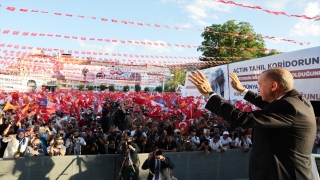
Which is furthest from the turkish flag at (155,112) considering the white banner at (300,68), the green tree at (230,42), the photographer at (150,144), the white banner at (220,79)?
the green tree at (230,42)

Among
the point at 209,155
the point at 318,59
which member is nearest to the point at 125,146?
the point at 209,155

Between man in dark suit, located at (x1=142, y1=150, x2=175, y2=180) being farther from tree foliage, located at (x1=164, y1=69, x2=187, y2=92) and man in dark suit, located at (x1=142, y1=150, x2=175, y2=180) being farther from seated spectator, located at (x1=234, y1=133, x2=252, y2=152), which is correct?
tree foliage, located at (x1=164, y1=69, x2=187, y2=92)

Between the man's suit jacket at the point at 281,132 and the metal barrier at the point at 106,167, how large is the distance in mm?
5180

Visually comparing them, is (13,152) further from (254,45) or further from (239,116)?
(254,45)

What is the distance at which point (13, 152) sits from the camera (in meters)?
6.17

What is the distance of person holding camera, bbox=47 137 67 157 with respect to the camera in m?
6.27

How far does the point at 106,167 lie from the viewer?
21.7ft

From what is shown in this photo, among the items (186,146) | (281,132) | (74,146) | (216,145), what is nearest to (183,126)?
(186,146)

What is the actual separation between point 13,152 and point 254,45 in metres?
35.0

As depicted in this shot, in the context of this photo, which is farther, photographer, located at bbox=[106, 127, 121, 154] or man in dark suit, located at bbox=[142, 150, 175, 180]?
photographer, located at bbox=[106, 127, 121, 154]

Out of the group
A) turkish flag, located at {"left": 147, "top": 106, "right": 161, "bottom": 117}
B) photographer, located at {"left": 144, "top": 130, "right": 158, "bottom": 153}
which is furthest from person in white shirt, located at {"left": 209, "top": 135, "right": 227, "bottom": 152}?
turkish flag, located at {"left": 147, "top": 106, "right": 161, "bottom": 117}

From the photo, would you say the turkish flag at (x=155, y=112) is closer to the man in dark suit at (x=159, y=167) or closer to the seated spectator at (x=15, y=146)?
the seated spectator at (x=15, y=146)

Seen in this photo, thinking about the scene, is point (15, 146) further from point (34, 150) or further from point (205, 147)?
point (205, 147)

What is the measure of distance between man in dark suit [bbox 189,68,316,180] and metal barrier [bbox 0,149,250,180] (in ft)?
17.0
